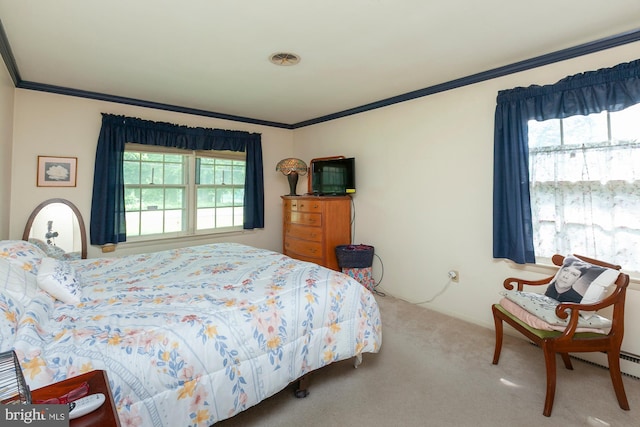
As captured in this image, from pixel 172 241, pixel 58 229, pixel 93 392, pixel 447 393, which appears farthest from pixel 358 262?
pixel 58 229

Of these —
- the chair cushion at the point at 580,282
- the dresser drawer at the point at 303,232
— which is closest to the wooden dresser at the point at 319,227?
the dresser drawer at the point at 303,232

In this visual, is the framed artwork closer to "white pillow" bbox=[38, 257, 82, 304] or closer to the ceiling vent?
"white pillow" bbox=[38, 257, 82, 304]

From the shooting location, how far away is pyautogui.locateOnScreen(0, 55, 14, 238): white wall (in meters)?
2.40

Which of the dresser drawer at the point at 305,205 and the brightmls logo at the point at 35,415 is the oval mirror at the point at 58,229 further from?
the brightmls logo at the point at 35,415

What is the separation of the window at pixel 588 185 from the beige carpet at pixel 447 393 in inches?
35.4

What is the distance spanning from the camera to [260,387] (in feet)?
5.28

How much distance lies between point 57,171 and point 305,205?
2.68 m

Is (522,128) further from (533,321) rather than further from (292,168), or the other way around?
(292,168)

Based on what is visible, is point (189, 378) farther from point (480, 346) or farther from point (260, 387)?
point (480, 346)

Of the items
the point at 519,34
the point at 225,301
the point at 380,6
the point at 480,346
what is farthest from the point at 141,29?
the point at 480,346

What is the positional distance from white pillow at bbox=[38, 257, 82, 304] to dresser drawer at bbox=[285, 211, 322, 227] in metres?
2.57

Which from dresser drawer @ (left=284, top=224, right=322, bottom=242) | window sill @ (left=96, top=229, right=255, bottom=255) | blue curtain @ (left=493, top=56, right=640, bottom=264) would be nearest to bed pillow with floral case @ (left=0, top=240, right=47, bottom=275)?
window sill @ (left=96, top=229, right=255, bottom=255)

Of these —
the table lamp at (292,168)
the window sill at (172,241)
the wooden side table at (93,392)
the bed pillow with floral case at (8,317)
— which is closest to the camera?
the wooden side table at (93,392)

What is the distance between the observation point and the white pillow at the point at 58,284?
64.3 inches
